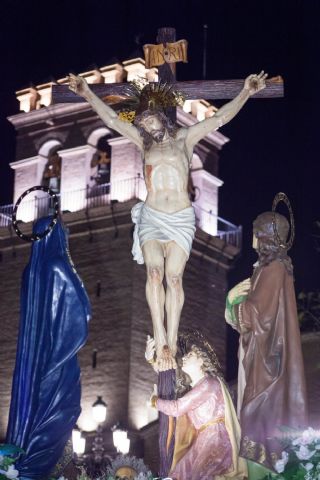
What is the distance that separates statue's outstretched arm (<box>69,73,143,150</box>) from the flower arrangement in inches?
128

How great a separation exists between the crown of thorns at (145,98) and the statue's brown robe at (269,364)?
180 centimetres

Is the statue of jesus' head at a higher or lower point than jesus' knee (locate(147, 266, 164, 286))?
higher

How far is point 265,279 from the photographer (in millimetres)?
11742

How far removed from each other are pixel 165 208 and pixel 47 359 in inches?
77.7

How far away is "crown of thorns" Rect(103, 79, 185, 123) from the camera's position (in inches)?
474

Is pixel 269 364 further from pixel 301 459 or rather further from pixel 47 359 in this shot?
pixel 47 359

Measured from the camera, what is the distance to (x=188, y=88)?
12.4 metres

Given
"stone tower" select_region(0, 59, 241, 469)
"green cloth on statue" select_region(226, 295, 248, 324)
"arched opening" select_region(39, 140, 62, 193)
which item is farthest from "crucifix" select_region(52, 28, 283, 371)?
"arched opening" select_region(39, 140, 62, 193)

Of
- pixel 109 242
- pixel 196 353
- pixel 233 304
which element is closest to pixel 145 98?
pixel 233 304

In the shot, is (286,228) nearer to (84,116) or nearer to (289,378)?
(289,378)

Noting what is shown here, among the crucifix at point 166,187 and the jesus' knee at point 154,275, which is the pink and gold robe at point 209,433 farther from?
the jesus' knee at point 154,275

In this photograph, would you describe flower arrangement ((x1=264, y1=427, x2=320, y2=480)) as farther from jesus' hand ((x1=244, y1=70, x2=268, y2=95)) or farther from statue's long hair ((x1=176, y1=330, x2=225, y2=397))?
jesus' hand ((x1=244, y1=70, x2=268, y2=95))

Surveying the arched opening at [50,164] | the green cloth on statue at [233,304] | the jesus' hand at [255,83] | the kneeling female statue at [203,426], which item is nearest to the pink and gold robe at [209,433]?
the kneeling female statue at [203,426]

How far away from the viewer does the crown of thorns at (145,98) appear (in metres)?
12.0
